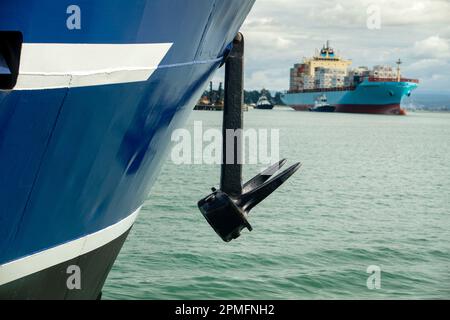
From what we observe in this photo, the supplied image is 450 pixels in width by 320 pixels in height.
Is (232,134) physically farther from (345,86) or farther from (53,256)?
(345,86)

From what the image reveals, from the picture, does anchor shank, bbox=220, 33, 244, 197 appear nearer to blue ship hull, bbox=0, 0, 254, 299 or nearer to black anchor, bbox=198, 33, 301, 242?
black anchor, bbox=198, 33, 301, 242

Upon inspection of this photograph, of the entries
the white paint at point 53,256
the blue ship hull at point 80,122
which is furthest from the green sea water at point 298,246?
the blue ship hull at point 80,122

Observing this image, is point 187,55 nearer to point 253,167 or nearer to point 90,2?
point 90,2

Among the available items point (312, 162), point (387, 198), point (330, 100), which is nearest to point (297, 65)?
point (330, 100)

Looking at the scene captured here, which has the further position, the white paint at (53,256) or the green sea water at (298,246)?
the green sea water at (298,246)

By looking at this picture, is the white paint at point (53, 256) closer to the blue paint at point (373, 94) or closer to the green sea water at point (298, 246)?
the green sea water at point (298, 246)

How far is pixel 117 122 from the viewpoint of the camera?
3.90m

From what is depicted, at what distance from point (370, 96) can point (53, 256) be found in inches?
3927

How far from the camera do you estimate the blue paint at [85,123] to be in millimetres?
3162

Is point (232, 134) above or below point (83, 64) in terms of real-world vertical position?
below

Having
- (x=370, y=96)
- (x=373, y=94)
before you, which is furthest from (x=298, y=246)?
(x=370, y=96)

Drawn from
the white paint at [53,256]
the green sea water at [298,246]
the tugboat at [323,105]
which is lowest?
the green sea water at [298,246]

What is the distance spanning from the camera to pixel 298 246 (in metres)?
13.2
